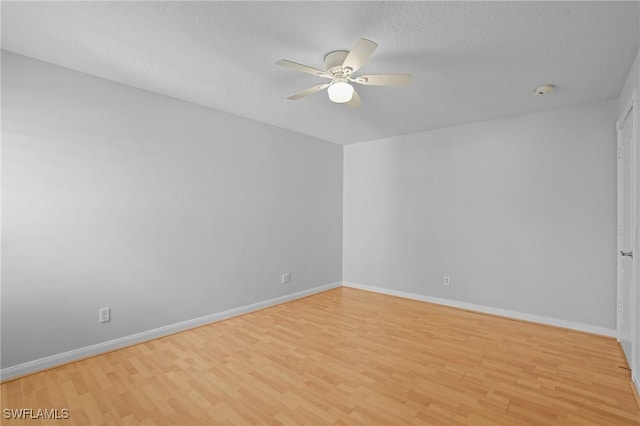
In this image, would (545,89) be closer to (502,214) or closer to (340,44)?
(502,214)

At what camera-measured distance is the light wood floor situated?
190 centimetres

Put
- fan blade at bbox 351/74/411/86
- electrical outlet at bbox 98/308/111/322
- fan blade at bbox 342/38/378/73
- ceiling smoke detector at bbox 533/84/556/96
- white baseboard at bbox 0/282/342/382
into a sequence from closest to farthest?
fan blade at bbox 342/38/378/73
fan blade at bbox 351/74/411/86
white baseboard at bbox 0/282/342/382
electrical outlet at bbox 98/308/111/322
ceiling smoke detector at bbox 533/84/556/96

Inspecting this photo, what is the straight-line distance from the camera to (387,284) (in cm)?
484

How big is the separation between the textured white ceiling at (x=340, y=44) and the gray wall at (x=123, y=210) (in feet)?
1.11

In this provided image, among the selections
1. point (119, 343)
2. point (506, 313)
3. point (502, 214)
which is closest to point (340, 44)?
point (502, 214)

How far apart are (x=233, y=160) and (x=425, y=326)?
3.05 metres

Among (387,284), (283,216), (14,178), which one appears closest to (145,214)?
(14,178)

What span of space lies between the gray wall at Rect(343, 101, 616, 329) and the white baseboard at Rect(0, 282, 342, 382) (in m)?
2.14

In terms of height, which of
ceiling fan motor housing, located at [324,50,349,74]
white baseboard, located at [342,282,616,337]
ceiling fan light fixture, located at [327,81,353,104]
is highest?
ceiling fan motor housing, located at [324,50,349,74]

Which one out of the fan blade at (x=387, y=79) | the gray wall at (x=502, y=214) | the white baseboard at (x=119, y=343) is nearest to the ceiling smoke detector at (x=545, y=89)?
the gray wall at (x=502, y=214)

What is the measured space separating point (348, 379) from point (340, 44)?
249cm

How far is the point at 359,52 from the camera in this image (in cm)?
191

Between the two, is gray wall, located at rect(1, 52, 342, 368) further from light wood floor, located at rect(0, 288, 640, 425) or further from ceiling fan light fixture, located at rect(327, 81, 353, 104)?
ceiling fan light fixture, located at rect(327, 81, 353, 104)

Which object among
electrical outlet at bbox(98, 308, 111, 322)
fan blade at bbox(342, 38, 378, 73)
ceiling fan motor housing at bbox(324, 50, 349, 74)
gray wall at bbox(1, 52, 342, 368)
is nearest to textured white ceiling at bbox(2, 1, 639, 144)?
ceiling fan motor housing at bbox(324, 50, 349, 74)
